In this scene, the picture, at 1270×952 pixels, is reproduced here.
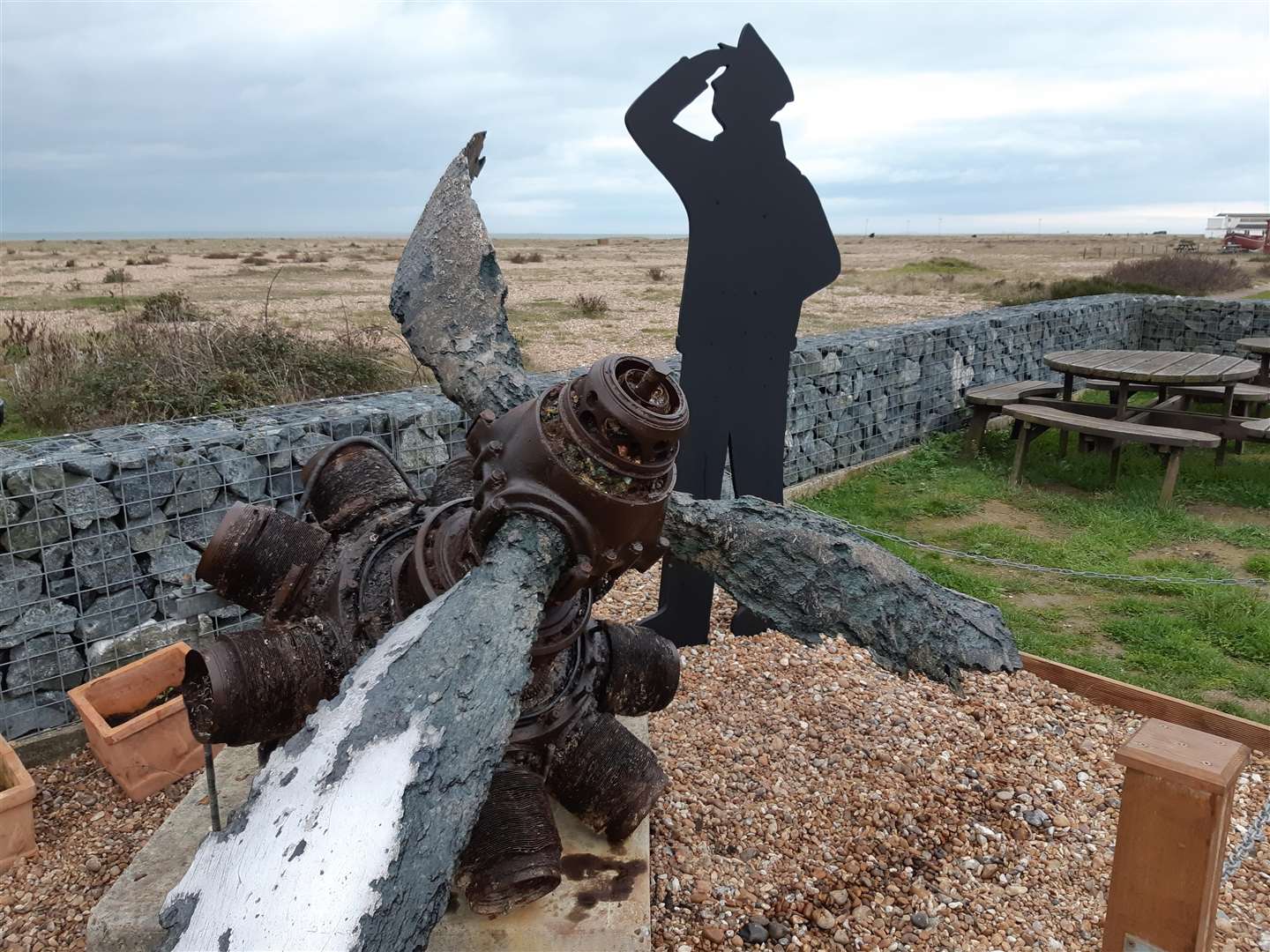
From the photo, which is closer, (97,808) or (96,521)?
(97,808)

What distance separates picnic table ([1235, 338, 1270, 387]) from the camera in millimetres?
11492

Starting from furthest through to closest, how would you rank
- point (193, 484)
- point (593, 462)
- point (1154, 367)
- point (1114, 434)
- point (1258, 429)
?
point (1154, 367), point (1258, 429), point (1114, 434), point (193, 484), point (593, 462)

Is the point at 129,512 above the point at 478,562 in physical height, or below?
below

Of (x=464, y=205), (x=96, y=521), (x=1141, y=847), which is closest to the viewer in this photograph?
(x=1141, y=847)

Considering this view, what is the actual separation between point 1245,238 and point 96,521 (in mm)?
60021

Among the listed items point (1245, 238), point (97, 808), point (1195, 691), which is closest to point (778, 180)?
point (1195, 691)

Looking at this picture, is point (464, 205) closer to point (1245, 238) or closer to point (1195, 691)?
point (1195, 691)

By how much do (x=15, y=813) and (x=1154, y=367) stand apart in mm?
10264

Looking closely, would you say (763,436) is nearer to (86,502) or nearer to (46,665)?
(86,502)

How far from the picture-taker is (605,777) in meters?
3.00

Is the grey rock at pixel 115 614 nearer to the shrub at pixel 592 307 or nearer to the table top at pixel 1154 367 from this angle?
the table top at pixel 1154 367

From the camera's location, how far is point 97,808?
4172mm

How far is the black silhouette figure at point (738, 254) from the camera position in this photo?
4871 millimetres

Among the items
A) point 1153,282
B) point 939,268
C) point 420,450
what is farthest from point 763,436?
point 939,268
